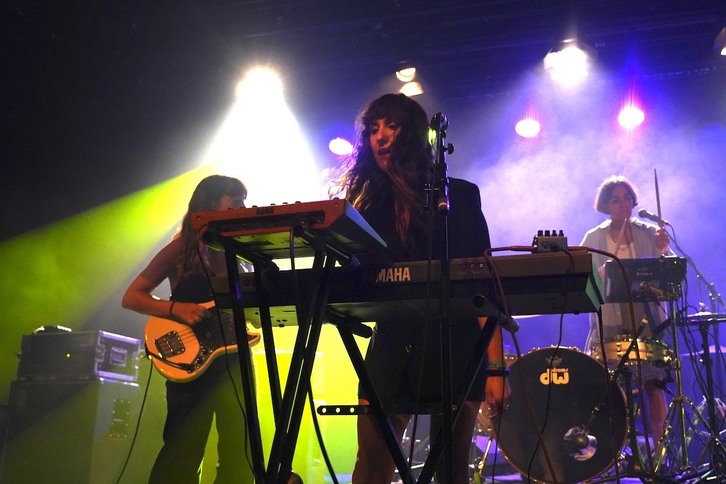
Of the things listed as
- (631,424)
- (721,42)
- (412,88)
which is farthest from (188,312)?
(721,42)

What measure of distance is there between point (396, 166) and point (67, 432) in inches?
141

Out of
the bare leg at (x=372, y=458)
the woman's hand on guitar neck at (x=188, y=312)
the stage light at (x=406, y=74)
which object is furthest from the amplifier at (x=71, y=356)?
the stage light at (x=406, y=74)

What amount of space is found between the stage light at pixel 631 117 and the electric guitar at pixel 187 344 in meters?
5.91

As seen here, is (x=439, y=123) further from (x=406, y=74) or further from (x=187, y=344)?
(x=406, y=74)

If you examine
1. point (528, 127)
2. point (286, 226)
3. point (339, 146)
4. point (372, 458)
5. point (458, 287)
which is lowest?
point (372, 458)

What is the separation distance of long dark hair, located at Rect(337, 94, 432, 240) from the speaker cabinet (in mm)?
3207

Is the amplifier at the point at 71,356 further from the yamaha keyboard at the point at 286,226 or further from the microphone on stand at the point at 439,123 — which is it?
the microphone on stand at the point at 439,123

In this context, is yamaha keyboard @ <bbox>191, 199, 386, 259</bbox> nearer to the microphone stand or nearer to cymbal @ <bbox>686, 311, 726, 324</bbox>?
the microphone stand

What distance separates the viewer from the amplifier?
491 centimetres

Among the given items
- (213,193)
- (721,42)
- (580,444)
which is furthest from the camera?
(721,42)

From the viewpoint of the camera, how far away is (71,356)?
495 centimetres

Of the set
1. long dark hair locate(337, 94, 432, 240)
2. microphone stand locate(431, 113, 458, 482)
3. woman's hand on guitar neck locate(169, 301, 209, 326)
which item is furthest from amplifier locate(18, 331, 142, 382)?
microphone stand locate(431, 113, 458, 482)

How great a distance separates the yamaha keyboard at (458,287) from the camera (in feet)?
5.61

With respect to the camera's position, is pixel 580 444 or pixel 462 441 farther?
pixel 580 444
